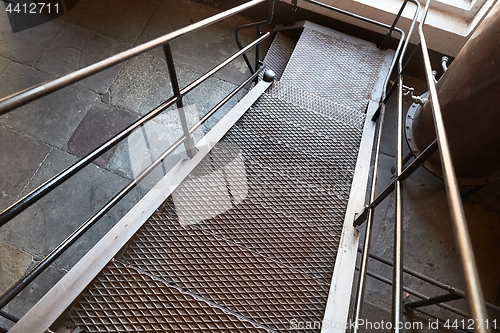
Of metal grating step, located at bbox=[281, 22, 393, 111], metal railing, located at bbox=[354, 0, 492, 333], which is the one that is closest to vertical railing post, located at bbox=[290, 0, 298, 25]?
metal grating step, located at bbox=[281, 22, 393, 111]

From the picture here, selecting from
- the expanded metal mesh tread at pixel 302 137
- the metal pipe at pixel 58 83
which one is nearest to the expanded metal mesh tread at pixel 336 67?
the expanded metal mesh tread at pixel 302 137

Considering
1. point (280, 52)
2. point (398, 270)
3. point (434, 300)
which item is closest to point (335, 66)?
point (280, 52)

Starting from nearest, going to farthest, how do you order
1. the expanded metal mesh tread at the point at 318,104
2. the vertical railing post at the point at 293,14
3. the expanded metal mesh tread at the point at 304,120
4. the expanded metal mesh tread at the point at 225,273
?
1. the expanded metal mesh tread at the point at 225,273
2. the expanded metal mesh tread at the point at 304,120
3. the expanded metal mesh tread at the point at 318,104
4. the vertical railing post at the point at 293,14

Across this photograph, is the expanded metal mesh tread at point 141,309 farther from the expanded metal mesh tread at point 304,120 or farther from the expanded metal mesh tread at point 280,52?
the expanded metal mesh tread at point 280,52

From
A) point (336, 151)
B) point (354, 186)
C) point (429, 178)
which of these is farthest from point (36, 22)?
point (429, 178)

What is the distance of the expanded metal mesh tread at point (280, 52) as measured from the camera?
3.86 m

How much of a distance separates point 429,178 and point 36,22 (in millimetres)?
4557

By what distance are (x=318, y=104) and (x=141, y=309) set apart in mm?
2209

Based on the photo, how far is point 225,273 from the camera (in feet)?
5.56

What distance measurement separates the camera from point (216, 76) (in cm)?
375

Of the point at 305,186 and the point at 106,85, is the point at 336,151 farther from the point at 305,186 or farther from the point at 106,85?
the point at 106,85

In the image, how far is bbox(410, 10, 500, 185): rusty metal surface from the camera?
214cm

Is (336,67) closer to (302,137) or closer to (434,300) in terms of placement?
(302,137)

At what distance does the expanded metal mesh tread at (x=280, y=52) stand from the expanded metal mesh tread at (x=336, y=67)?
25 centimetres
